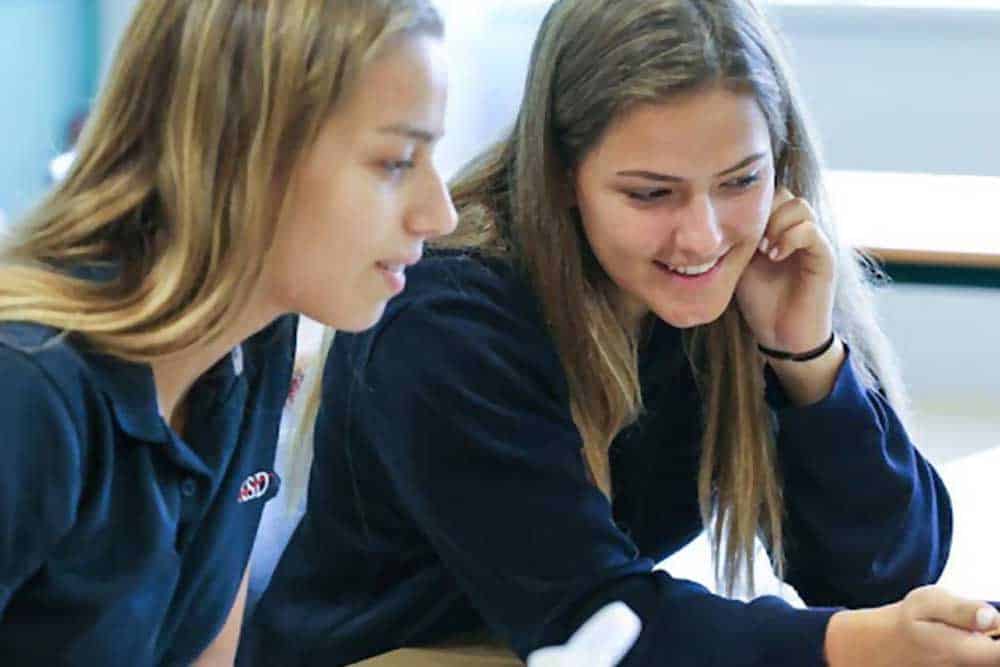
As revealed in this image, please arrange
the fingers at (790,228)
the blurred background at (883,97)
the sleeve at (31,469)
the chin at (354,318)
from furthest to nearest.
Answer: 1. the blurred background at (883,97)
2. the fingers at (790,228)
3. the chin at (354,318)
4. the sleeve at (31,469)

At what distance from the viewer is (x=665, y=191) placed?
3.51 feet

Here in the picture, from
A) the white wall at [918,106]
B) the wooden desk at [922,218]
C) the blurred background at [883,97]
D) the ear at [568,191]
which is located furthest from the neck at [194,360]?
the white wall at [918,106]

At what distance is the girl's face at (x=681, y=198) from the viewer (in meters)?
1.04

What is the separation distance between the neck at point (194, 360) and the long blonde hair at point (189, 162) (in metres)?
0.03

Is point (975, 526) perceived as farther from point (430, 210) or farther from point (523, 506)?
point (430, 210)

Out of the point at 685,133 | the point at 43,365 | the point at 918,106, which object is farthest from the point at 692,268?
the point at 918,106

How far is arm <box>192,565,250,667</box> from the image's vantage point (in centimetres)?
113

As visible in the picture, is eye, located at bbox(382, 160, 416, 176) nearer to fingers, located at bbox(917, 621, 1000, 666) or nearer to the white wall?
fingers, located at bbox(917, 621, 1000, 666)

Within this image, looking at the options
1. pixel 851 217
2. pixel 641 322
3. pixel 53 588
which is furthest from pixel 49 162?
pixel 53 588

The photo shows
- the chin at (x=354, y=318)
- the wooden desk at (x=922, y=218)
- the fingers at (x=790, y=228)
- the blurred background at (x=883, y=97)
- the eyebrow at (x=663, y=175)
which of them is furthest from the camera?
the blurred background at (x=883, y=97)

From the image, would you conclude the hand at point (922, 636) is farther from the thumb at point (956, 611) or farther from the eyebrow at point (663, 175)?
the eyebrow at point (663, 175)

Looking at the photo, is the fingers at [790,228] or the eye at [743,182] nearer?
the eye at [743,182]

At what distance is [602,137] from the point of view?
1056 mm

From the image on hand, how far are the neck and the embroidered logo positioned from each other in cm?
10
